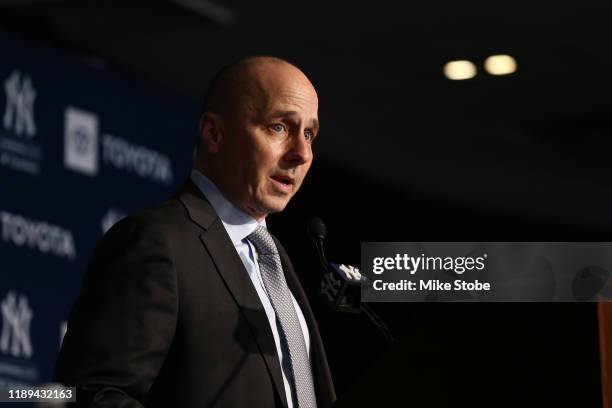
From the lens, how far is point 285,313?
8.16 ft

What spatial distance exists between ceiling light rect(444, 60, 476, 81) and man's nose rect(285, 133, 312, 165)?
5.15 meters

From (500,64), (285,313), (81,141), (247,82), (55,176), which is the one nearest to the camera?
(285,313)

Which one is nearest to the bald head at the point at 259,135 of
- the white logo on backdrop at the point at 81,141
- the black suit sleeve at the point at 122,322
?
the black suit sleeve at the point at 122,322

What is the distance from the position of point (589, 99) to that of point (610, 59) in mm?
622

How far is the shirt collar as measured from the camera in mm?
2539

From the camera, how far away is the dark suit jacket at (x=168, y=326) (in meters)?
2.18

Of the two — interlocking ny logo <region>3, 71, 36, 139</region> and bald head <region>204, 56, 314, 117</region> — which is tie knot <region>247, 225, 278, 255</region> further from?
interlocking ny logo <region>3, 71, 36, 139</region>

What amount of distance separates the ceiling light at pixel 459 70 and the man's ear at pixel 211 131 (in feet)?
16.9

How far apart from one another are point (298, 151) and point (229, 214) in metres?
0.18

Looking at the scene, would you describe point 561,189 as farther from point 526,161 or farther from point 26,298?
point 26,298

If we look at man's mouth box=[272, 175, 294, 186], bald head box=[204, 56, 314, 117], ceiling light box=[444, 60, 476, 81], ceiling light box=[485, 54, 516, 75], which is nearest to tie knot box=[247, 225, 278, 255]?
man's mouth box=[272, 175, 294, 186]

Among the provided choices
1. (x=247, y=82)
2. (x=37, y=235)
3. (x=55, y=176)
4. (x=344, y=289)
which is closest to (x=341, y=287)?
(x=344, y=289)

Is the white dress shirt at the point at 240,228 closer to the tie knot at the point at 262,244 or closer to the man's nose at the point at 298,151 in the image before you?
the tie knot at the point at 262,244

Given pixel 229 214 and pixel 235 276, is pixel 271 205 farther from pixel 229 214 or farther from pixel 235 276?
pixel 235 276
